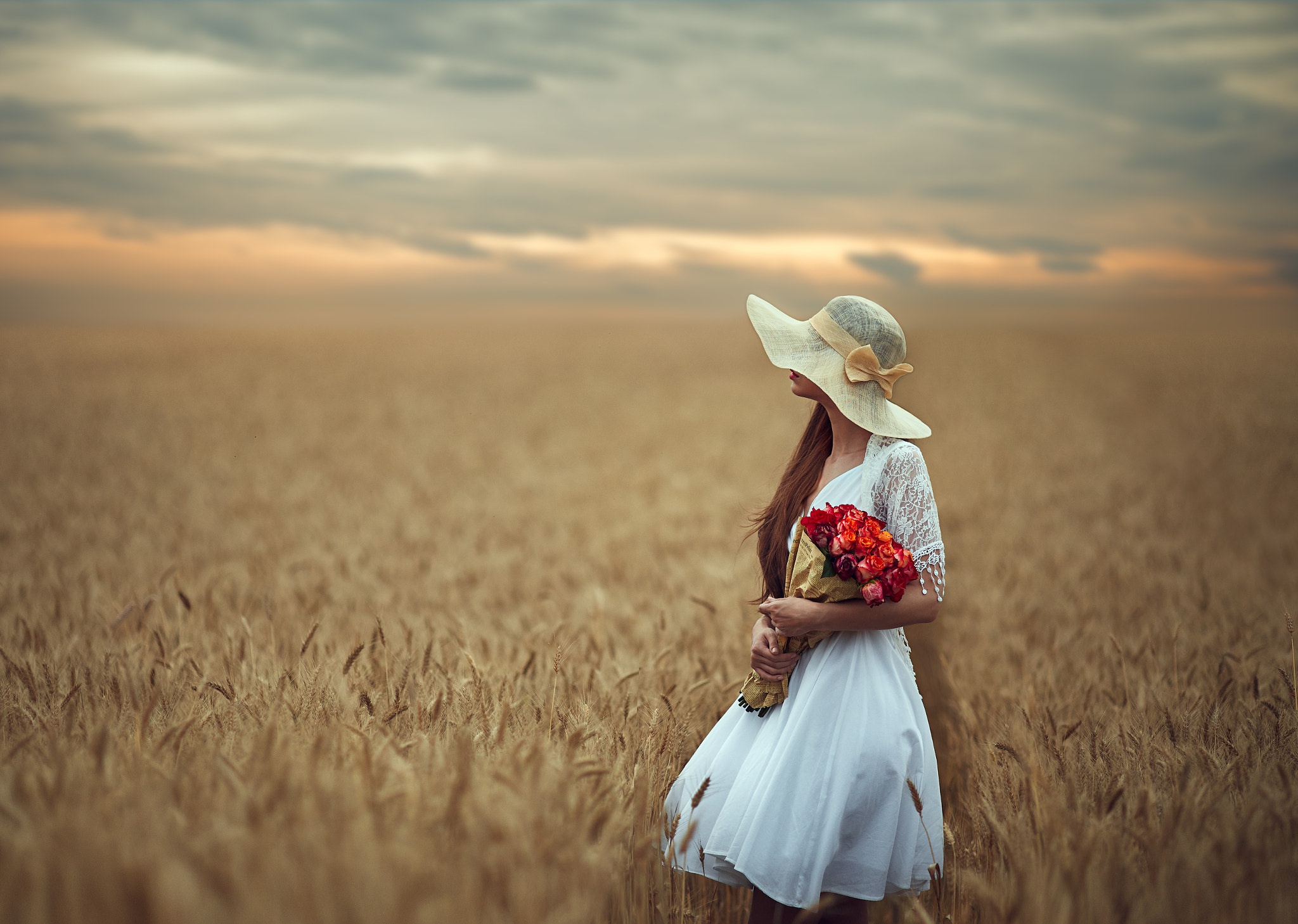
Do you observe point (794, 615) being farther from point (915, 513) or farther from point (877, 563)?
point (915, 513)

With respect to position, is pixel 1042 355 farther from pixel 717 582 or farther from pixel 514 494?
pixel 717 582

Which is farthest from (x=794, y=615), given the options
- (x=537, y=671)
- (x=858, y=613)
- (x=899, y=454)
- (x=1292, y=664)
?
(x=1292, y=664)

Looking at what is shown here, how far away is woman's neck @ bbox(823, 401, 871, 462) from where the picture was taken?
2.30 metres

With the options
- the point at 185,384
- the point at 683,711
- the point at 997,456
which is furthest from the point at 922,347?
the point at 683,711

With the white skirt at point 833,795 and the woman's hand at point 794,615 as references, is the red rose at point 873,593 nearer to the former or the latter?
the woman's hand at point 794,615

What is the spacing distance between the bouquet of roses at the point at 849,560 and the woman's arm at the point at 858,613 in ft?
0.09

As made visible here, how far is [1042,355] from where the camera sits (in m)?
31.4

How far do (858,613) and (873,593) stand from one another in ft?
0.47

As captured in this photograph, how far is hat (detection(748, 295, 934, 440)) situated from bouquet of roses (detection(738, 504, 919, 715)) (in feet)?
0.92

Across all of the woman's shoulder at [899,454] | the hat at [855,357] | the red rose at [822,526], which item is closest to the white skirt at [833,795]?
the red rose at [822,526]

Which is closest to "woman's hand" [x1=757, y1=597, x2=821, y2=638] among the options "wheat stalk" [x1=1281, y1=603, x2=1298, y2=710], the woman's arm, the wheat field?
the woman's arm

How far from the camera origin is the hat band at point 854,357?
7.09 ft

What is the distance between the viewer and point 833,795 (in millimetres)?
2080

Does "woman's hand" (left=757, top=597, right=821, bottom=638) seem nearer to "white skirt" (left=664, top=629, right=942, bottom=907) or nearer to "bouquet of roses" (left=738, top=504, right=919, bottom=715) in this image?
"bouquet of roses" (left=738, top=504, right=919, bottom=715)
